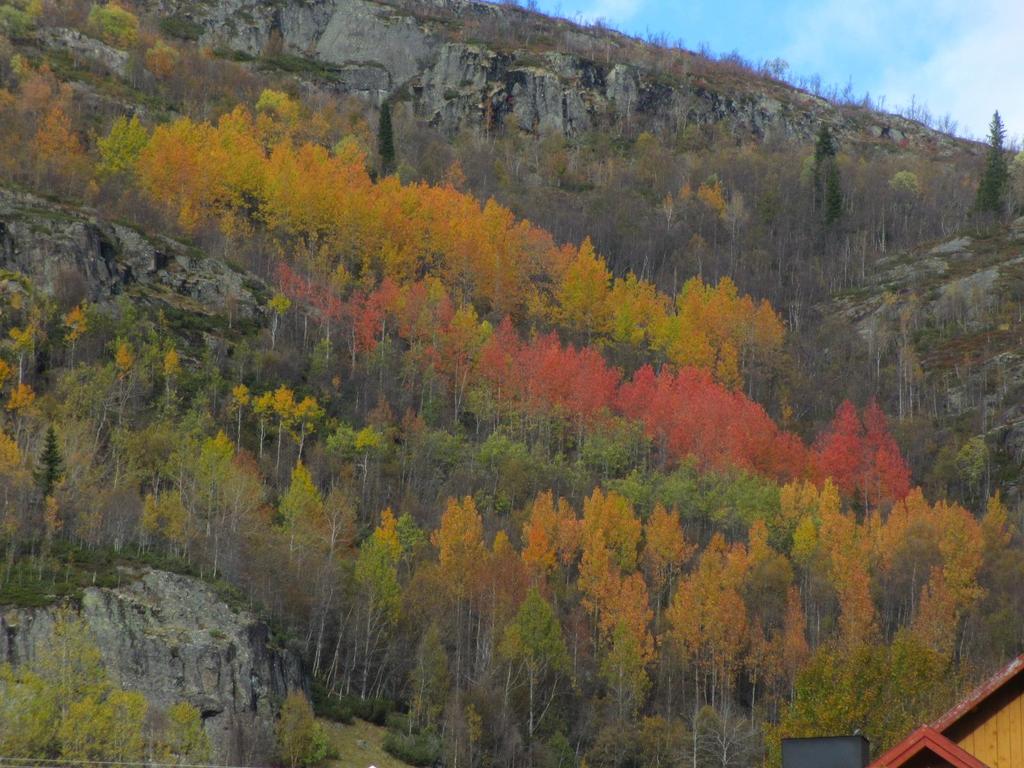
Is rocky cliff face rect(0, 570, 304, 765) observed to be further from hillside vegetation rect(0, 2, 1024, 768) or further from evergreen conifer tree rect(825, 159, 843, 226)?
evergreen conifer tree rect(825, 159, 843, 226)

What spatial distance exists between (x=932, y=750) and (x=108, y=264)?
82075 millimetres

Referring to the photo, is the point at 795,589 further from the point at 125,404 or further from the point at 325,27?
the point at 325,27

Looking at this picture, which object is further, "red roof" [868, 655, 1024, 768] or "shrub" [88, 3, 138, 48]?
"shrub" [88, 3, 138, 48]

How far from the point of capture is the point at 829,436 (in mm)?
103125

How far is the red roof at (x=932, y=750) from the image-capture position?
15.1 m

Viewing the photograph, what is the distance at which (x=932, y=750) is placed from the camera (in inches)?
602

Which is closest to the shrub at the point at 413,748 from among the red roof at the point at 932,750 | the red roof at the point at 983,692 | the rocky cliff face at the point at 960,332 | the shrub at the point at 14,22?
the red roof at the point at 983,692

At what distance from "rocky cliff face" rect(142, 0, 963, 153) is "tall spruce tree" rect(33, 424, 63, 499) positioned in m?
109

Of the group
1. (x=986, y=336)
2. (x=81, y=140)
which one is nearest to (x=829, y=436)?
(x=986, y=336)

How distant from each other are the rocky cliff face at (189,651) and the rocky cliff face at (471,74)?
381 feet

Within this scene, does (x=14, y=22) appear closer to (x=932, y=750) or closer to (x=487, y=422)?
(x=487, y=422)

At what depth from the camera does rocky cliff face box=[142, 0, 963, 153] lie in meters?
173

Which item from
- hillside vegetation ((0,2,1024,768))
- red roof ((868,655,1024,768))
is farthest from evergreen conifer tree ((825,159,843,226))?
red roof ((868,655,1024,768))

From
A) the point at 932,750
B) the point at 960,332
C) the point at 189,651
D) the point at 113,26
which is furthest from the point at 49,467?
the point at 113,26
